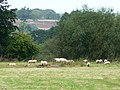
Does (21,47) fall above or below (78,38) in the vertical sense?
below

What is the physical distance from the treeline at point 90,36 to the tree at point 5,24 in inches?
233

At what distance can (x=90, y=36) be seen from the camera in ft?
145

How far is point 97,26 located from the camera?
44625 mm

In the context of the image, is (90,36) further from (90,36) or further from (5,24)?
(5,24)

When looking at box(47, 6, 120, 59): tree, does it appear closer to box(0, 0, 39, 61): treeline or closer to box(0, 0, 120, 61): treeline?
box(0, 0, 120, 61): treeline

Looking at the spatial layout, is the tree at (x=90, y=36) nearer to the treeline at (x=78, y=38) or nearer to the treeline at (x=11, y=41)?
the treeline at (x=78, y=38)

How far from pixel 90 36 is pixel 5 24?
31.7 feet

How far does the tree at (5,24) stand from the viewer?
1698 inches

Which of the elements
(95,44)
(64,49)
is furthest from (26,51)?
(95,44)

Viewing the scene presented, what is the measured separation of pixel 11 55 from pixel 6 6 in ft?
22.2

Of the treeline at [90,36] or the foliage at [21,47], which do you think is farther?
the treeline at [90,36]

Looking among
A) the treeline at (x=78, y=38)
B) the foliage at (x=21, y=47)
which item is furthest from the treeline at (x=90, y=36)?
the foliage at (x=21, y=47)

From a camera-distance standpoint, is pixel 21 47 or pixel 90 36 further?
pixel 90 36

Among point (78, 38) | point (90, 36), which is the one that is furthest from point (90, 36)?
point (78, 38)
